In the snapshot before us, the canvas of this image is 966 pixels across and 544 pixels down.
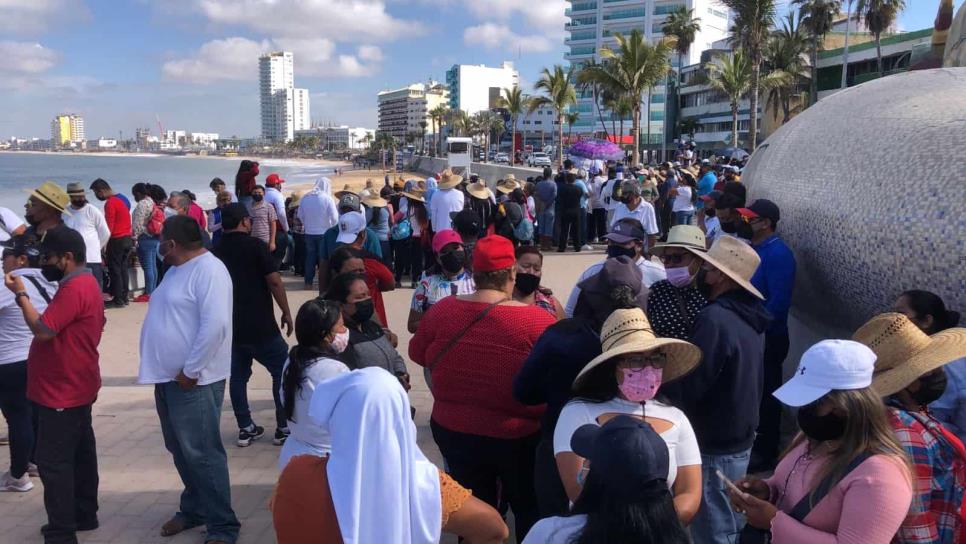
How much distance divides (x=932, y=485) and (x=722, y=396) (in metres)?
0.98

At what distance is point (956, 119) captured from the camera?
3.78 metres

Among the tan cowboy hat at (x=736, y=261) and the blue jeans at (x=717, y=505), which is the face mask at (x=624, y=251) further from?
the blue jeans at (x=717, y=505)

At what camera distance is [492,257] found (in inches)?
131

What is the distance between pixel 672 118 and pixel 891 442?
79151 millimetres

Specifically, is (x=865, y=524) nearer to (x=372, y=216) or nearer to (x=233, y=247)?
(x=233, y=247)

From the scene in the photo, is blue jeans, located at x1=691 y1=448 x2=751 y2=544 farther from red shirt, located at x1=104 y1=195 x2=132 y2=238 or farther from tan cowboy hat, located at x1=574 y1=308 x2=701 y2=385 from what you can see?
red shirt, located at x1=104 y1=195 x2=132 y2=238

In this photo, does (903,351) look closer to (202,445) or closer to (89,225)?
(202,445)

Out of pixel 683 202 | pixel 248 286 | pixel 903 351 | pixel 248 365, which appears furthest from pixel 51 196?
pixel 683 202

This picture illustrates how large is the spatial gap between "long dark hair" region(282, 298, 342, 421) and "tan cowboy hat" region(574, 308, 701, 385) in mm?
1132

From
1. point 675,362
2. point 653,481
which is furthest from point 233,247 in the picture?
point 653,481

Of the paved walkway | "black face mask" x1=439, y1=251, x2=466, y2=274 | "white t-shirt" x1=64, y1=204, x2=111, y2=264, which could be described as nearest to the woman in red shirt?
the paved walkway

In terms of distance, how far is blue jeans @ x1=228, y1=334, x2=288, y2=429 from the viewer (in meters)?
5.13

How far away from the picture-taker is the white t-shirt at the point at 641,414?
94.7 inches

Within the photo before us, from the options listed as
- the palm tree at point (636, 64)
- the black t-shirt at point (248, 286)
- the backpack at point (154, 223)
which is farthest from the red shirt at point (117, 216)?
the palm tree at point (636, 64)
